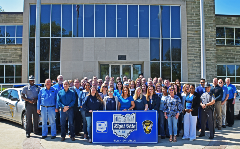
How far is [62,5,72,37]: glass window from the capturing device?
16391 millimetres

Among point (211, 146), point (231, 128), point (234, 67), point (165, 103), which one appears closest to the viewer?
point (211, 146)

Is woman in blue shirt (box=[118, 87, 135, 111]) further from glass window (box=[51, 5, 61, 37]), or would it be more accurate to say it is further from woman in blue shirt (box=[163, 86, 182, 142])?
glass window (box=[51, 5, 61, 37])

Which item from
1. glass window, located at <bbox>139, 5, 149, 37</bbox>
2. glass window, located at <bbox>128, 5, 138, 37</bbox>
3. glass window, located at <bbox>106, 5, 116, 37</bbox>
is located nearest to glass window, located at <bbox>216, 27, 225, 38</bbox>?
glass window, located at <bbox>139, 5, 149, 37</bbox>

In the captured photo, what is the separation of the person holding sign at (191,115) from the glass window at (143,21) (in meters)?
10.4

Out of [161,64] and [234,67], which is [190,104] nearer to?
[161,64]

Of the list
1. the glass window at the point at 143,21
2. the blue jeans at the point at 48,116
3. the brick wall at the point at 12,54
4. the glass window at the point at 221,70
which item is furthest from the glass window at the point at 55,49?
the glass window at the point at 221,70

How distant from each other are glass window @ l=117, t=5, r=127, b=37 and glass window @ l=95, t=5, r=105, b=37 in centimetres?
123

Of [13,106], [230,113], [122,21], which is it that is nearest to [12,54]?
[122,21]

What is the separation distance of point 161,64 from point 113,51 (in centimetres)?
409

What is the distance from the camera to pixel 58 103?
6.59 meters

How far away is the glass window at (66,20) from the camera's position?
16.4 meters

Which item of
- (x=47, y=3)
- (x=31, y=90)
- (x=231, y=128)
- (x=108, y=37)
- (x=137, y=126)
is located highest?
(x=47, y=3)

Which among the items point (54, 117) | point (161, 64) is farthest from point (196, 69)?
point (54, 117)

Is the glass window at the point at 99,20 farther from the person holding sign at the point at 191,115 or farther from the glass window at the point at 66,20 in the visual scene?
the person holding sign at the point at 191,115
